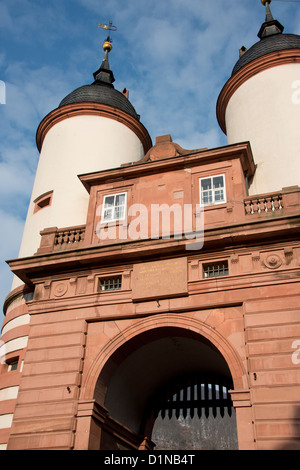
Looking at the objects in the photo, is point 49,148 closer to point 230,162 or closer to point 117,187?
point 117,187

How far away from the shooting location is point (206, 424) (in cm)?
9769

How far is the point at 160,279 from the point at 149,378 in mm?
4997

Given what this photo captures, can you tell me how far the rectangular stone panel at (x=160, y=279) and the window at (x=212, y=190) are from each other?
8.58 feet

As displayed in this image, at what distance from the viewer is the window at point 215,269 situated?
16766mm

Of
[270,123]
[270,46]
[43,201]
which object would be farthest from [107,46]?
[270,123]

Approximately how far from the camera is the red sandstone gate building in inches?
586

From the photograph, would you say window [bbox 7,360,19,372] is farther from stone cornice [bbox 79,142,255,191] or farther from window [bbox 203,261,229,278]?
window [bbox 203,261,229,278]

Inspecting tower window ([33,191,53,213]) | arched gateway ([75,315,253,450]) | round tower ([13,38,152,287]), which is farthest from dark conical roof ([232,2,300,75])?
arched gateway ([75,315,253,450])

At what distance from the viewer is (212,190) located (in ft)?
60.6

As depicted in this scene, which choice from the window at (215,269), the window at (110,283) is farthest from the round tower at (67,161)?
the window at (215,269)

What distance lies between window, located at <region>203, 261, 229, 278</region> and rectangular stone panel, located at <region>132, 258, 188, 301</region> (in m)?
0.74

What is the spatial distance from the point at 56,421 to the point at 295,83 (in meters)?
16.4

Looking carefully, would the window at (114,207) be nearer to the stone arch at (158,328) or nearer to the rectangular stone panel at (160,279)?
the rectangular stone panel at (160,279)
